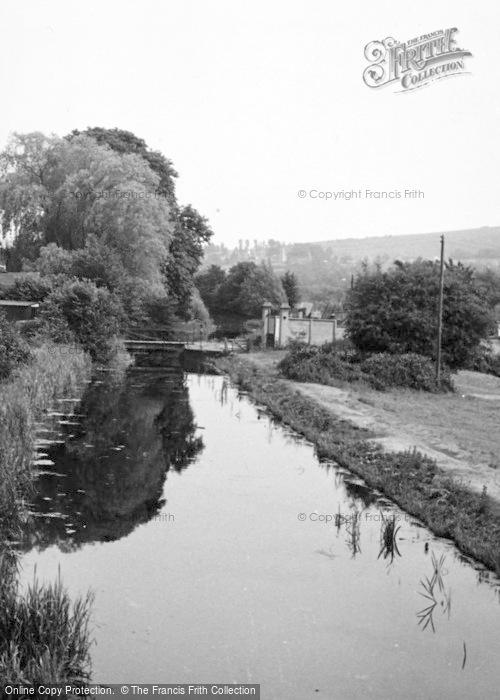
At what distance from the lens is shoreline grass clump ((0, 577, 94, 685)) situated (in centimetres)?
683

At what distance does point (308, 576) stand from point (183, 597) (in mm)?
1781

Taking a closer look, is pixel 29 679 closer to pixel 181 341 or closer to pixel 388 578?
pixel 388 578

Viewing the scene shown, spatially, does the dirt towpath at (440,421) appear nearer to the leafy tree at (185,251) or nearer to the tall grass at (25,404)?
the tall grass at (25,404)

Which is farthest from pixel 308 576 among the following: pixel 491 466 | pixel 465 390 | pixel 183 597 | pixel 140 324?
pixel 140 324

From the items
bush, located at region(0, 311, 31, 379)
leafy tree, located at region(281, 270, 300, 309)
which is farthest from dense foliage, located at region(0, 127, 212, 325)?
leafy tree, located at region(281, 270, 300, 309)

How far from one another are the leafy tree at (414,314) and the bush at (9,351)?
17.5 meters

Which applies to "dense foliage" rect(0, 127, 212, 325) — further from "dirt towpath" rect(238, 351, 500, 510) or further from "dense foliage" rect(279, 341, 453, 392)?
"dirt towpath" rect(238, 351, 500, 510)

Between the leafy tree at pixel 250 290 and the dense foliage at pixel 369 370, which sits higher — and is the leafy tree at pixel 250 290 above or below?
above

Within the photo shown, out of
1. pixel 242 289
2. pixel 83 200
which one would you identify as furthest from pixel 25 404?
pixel 242 289

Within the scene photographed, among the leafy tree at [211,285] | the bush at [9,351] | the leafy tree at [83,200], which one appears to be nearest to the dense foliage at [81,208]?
the leafy tree at [83,200]

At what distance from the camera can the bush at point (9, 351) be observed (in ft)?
78.8

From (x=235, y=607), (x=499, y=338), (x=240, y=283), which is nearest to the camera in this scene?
(x=235, y=607)

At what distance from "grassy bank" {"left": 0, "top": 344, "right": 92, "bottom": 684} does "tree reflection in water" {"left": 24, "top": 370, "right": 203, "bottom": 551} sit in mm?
429

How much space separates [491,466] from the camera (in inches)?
631
